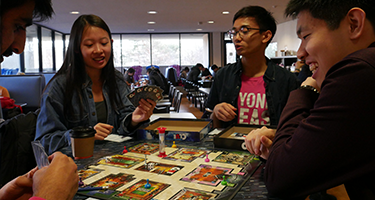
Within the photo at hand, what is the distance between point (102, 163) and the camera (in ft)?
4.32

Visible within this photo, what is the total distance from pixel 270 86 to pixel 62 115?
145 cm

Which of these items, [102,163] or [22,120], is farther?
[22,120]

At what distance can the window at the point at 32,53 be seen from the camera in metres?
10.4

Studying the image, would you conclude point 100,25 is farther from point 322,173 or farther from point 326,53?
point 322,173

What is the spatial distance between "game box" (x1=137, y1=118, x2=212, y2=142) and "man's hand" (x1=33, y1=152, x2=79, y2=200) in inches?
32.5

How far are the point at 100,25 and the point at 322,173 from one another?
1.69 metres

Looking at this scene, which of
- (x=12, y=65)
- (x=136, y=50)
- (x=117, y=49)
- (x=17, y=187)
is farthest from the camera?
(x=136, y=50)

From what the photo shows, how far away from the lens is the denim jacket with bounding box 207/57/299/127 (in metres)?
2.18

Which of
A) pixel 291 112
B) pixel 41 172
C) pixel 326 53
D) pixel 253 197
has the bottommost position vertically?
pixel 253 197

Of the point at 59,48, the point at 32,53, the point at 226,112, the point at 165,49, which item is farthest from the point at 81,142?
the point at 165,49

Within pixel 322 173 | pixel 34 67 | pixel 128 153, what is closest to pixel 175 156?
pixel 128 153

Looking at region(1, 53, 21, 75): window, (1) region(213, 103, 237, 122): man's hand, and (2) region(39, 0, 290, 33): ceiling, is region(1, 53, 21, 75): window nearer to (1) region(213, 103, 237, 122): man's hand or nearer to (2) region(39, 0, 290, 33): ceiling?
(2) region(39, 0, 290, 33): ceiling

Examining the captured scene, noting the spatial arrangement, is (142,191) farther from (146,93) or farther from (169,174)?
(146,93)

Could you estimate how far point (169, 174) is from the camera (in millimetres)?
1169
